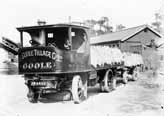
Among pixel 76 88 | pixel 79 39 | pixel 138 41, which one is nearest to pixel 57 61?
pixel 76 88

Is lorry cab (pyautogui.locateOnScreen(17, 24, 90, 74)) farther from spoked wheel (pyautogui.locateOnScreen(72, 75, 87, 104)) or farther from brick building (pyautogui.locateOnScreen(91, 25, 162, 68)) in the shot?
brick building (pyautogui.locateOnScreen(91, 25, 162, 68))

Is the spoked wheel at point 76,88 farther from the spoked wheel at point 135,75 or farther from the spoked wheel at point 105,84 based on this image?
the spoked wheel at point 135,75

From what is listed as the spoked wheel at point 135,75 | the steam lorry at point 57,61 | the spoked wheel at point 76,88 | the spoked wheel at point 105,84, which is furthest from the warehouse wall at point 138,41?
the spoked wheel at point 76,88

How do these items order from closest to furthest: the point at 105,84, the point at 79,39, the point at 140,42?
1. the point at 79,39
2. the point at 105,84
3. the point at 140,42

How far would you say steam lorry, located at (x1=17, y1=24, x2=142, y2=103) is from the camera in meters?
7.27

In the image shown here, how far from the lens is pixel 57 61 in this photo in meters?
7.19

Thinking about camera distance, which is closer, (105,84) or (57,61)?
(57,61)

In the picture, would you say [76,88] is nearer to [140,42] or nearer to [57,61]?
[57,61]

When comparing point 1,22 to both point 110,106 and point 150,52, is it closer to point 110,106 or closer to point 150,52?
point 110,106

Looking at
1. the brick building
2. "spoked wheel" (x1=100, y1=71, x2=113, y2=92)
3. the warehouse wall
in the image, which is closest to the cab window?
"spoked wheel" (x1=100, y1=71, x2=113, y2=92)

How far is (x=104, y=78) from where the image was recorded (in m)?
10.5

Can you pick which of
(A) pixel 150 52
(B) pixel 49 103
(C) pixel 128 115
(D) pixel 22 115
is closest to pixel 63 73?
(B) pixel 49 103

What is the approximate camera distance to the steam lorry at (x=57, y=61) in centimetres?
727

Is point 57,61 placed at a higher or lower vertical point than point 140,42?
lower
